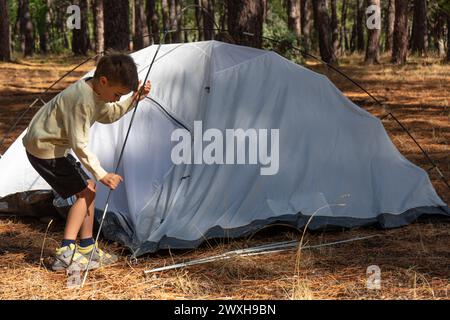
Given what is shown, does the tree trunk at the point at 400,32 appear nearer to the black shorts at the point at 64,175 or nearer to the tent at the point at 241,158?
the tent at the point at 241,158

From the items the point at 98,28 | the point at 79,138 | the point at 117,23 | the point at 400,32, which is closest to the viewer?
the point at 79,138

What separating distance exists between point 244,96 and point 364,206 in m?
1.26

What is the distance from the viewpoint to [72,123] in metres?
3.82

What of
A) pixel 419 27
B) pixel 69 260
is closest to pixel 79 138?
pixel 69 260

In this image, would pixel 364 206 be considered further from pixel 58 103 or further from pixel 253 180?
pixel 58 103

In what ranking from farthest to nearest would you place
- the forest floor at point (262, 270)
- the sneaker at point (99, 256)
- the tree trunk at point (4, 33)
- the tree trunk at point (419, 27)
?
the tree trunk at point (419, 27)
the tree trunk at point (4, 33)
the sneaker at point (99, 256)
the forest floor at point (262, 270)

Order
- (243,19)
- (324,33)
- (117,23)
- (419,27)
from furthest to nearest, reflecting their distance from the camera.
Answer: (419,27)
(324,33)
(117,23)
(243,19)

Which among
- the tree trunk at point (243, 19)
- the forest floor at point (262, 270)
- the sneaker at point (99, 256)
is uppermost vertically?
the tree trunk at point (243, 19)

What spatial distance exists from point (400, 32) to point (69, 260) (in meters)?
13.6

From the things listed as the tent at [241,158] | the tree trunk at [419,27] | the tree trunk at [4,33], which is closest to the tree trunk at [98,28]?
the tree trunk at [4,33]

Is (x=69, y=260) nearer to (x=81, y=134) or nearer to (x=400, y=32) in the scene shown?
(x=81, y=134)

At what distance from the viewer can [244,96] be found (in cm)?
521

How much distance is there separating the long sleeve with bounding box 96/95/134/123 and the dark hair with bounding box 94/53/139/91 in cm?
27

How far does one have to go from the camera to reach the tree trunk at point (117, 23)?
39.7ft
